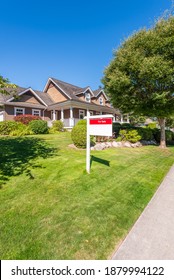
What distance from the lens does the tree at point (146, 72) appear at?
10961mm

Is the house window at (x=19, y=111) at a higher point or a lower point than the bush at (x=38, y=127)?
higher

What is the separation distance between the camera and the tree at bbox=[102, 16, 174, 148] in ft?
36.0

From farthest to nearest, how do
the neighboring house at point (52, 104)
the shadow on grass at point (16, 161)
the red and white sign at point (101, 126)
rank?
the neighboring house at point (52, 104), the shadow on grass at point (16, 161), the red and white sign at point (101, 126)

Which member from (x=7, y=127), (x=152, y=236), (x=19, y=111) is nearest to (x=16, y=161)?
(x=152, y=236)

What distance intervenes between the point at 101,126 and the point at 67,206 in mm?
2784

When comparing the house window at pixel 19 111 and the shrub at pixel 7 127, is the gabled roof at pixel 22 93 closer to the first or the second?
the house window at pixel 19 111

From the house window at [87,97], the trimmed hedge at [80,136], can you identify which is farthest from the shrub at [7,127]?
the house window at [87,97]

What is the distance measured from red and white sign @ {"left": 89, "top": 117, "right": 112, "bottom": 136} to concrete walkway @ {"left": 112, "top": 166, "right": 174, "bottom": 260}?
238 centimetres

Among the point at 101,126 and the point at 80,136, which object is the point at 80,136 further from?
the point at 101,126

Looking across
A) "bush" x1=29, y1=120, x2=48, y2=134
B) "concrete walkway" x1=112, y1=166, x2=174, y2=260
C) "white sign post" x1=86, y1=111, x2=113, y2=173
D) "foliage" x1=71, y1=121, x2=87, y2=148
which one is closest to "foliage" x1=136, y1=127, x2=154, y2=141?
"foliage" x1=71, y1=121, x2=87, y2=148

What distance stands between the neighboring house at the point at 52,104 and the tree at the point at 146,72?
860 centimetres

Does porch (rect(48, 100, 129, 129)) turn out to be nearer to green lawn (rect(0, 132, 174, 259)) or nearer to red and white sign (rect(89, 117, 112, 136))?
green lawn (rect(0, 132, 174, 259))

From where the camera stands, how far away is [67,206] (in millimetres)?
3717
